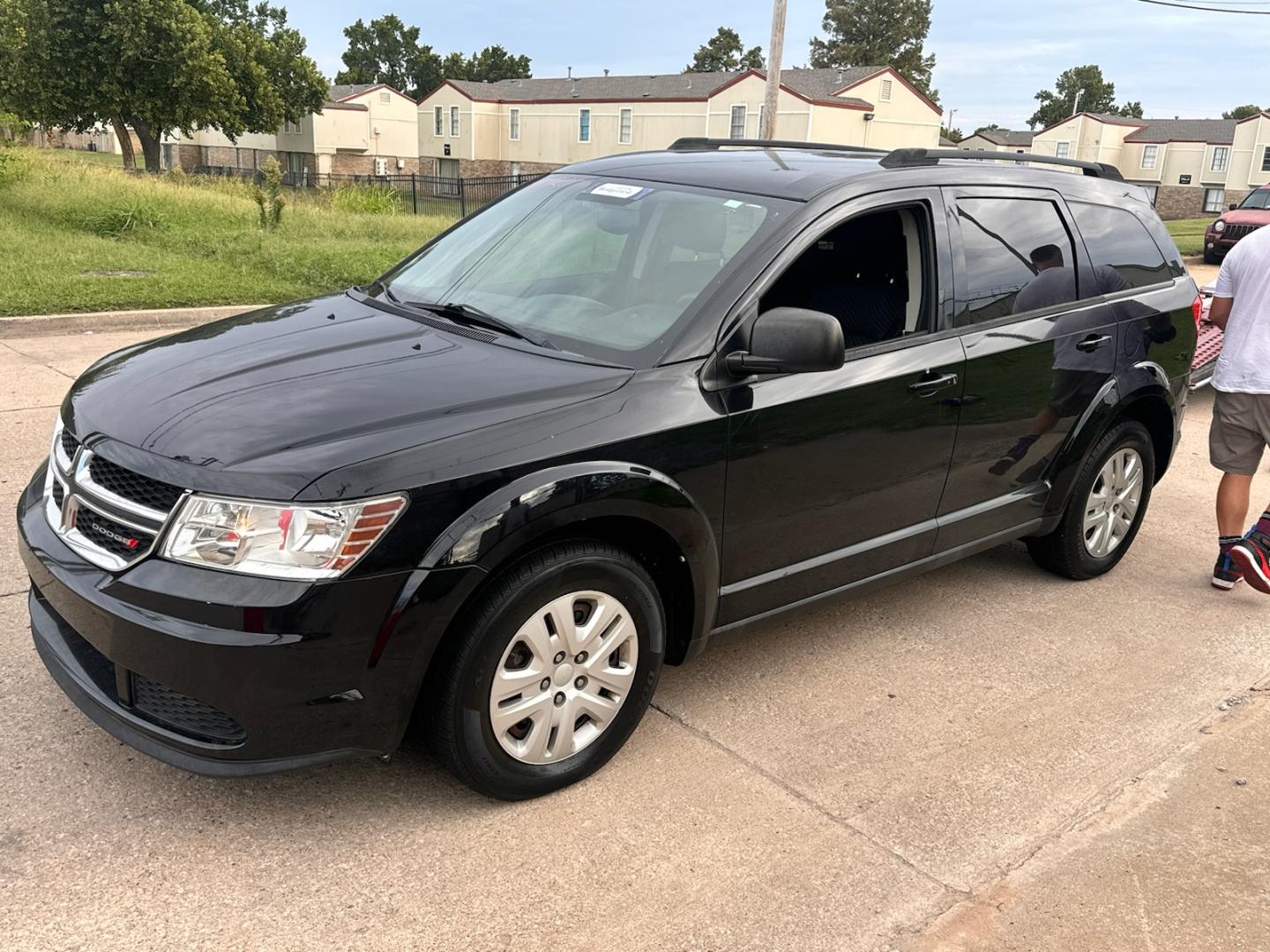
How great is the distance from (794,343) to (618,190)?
1.22m

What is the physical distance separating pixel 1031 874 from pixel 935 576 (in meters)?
2.24

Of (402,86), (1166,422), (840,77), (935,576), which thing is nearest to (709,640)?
(935,576)

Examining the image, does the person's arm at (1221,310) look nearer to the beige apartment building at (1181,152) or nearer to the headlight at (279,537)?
the headlight at (279,537)

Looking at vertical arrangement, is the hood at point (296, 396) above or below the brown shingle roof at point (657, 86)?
below

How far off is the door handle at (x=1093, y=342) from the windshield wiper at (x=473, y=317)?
238 cm

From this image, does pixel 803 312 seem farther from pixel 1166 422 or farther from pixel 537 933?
pixel 1166 422

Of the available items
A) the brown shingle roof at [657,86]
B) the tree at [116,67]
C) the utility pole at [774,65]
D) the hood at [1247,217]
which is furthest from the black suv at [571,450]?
the brown shingle roof at [657,86]

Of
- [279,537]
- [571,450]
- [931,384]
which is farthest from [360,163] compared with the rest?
[279,537]

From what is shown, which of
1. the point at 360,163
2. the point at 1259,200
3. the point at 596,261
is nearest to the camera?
the point at 596,261

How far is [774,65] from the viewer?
63.4 ft

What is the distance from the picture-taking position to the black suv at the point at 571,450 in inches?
103

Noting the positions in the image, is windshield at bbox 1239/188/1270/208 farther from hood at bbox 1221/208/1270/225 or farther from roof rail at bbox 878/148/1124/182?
roof rail at bbox 878/148/1124/182

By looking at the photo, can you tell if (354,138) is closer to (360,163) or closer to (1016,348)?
(360,163)

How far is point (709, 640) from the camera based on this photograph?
138 inches
